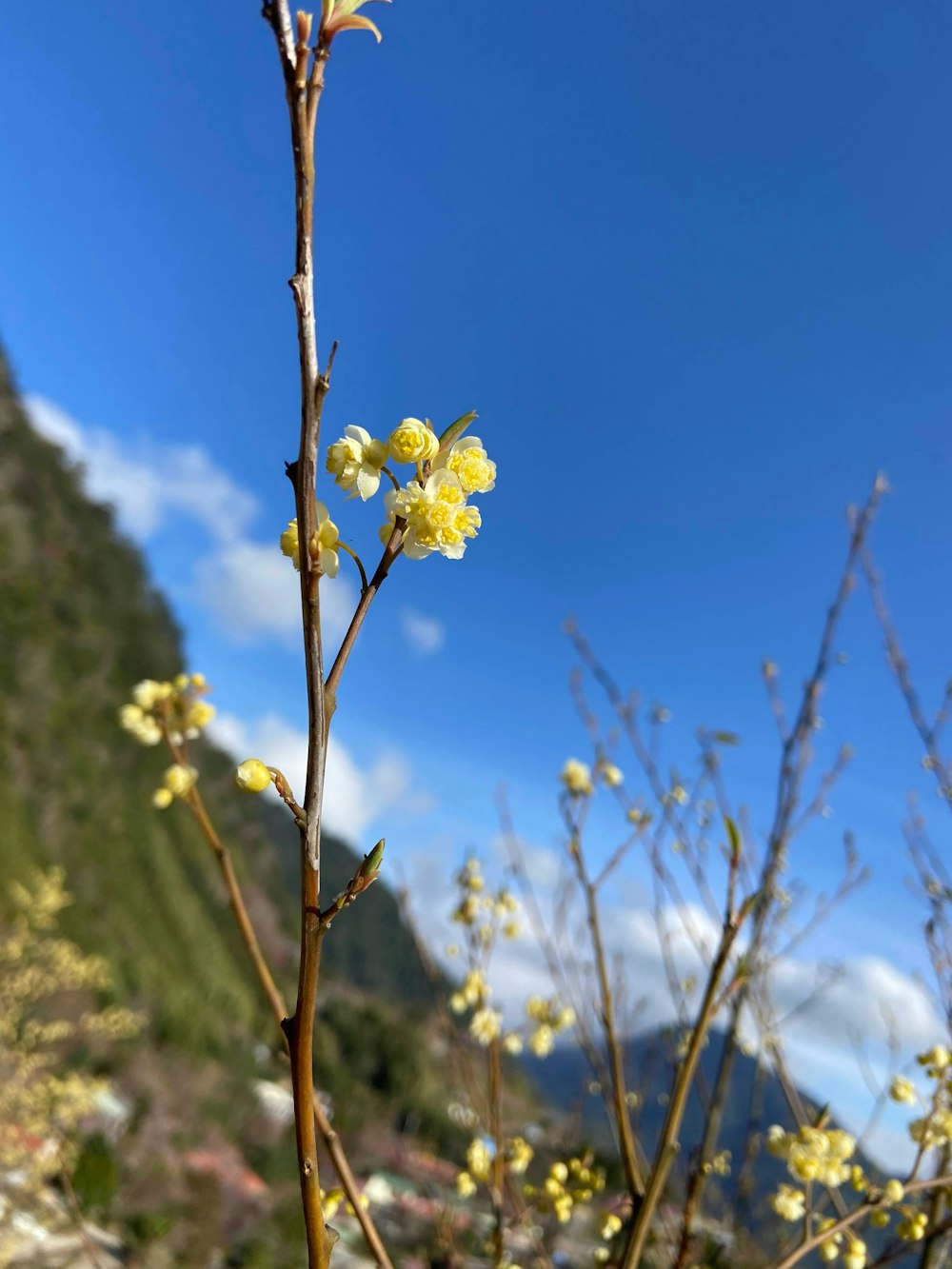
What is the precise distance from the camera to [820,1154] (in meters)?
1.29

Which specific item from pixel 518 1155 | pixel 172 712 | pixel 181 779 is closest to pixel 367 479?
Answer: pixel 181 779

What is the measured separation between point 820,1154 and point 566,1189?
654 millimetres

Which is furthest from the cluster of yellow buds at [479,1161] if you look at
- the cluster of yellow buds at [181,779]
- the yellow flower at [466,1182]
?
the cluster of yellow buds at [181,779]

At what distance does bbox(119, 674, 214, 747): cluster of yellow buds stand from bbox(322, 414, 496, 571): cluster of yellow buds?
0.85m

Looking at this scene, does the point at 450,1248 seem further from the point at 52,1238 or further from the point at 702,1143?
the point at 52,1238

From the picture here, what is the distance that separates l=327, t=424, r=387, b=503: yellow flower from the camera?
78 centimetres

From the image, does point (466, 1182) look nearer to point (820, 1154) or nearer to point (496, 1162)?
point (496, 1162)

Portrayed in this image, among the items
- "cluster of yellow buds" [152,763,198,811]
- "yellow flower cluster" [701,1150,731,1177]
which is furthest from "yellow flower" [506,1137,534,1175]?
"cluster of yellow buds" [152,763,198,811]

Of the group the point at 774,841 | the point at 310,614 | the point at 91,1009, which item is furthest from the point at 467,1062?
the point at 91,1009

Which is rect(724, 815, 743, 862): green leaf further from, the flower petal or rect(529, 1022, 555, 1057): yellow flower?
rect(529, 1022, 555, 1057): yellow flower

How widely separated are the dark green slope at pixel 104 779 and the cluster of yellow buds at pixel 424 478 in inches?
615

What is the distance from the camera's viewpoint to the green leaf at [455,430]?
0.68m

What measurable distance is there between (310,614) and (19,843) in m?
20.9

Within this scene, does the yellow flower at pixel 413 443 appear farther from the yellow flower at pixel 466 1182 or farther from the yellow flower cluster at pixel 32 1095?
the yellow flower cluster at pixel 32 1095
